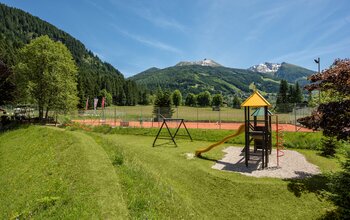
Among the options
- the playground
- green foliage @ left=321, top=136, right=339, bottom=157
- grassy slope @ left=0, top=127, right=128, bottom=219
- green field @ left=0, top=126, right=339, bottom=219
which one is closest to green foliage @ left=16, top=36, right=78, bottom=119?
grassy slope @ left=0, top=127, right=128, bottom=219

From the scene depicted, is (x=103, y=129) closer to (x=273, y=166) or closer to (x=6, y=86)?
(x=6, y=86)

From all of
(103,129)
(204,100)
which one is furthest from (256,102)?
(204,100)

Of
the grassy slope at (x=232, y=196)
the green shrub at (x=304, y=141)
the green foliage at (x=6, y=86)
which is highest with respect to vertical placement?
the green foliage at (x=6, y=86)

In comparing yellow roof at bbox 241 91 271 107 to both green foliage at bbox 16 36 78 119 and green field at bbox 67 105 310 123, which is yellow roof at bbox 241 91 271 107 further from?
green foliage at bbox 16 36 78 119

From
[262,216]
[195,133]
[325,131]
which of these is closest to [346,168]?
[325,131]

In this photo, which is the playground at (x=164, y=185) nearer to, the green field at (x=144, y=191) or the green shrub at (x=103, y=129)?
the green field at (x=144, y=191)

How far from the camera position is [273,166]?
12.1 m

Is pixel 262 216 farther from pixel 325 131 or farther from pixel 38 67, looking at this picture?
pixel 38 67

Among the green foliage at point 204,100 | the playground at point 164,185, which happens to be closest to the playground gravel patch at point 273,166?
the playground at point 164,185

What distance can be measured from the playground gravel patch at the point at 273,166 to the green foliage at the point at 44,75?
22433 mm

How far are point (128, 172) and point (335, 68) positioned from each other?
26.2 ft

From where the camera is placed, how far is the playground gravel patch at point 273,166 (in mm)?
10710

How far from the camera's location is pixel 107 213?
5.68m

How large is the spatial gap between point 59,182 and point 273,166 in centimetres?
921
